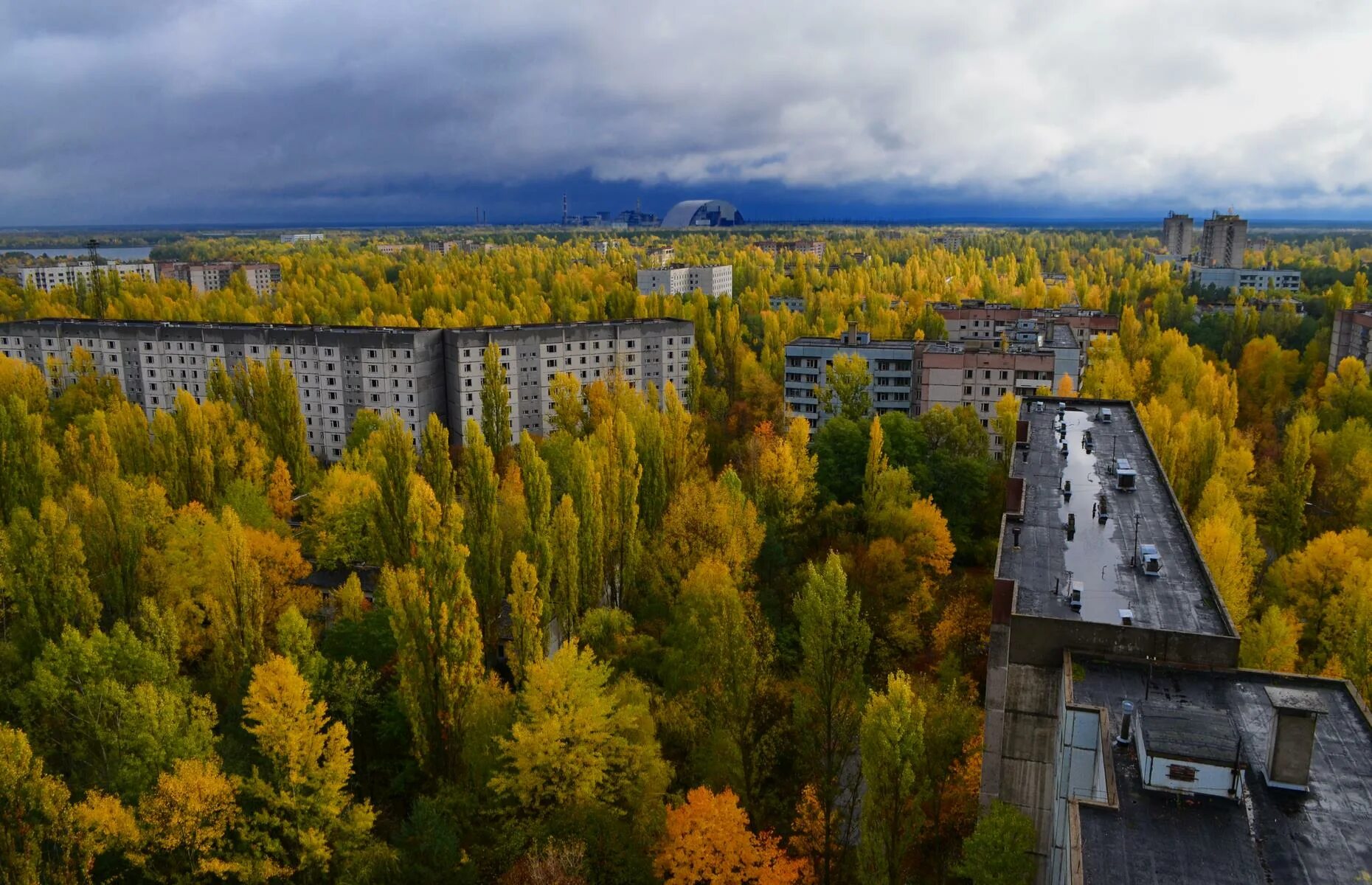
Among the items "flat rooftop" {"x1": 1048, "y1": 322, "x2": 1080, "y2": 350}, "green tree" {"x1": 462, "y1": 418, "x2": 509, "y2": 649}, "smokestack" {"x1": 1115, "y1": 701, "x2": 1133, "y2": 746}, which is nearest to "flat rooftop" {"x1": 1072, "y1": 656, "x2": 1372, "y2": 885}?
"smokestack" {"x1": 1115, "y1": 701, "x2": 1133, "y2": 746}

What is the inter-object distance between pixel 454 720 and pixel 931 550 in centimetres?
1601

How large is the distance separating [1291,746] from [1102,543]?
8.42m

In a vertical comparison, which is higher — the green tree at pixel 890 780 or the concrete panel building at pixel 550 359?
the concrete panel building at pixel 550 359

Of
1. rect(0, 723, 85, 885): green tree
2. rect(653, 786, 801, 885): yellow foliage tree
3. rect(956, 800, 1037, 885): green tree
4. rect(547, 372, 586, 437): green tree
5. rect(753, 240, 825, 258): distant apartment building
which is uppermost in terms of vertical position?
rect(753, 240, 825, 258): distant apartment building

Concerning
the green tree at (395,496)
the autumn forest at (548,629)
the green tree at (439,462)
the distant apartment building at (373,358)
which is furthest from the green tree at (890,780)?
the distant apartment building at (373,358)

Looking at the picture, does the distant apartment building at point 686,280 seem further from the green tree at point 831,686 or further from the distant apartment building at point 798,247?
the green tree at point 831,686

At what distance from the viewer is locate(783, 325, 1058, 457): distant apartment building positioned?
1714 inches

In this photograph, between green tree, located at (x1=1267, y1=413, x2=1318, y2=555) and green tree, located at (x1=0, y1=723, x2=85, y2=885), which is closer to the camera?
green tree, located at (x1=0, y1=723, x2=85, y2=885)

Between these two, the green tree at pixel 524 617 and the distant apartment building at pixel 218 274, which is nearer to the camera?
the green tree at pixel 524 617

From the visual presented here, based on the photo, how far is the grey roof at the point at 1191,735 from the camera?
1258 centimetres

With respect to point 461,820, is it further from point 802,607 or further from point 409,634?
point 802,607

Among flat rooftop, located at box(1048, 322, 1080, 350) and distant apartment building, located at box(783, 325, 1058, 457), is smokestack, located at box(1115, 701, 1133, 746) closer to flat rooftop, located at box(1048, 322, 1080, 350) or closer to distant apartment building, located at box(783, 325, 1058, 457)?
distant apartment building, located at box(783, 325, 1058, 457)

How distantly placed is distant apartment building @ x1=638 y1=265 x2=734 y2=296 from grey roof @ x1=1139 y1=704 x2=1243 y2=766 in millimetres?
87918

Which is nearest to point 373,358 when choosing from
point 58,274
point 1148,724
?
point 1148,724
